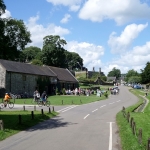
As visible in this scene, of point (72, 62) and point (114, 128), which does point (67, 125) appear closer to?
point (114, 128)

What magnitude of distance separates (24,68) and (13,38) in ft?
65.9

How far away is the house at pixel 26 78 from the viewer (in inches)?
2000

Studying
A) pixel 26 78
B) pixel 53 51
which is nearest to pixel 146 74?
pixel 53 51

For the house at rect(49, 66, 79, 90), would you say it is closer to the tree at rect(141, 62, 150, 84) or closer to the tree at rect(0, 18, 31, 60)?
the tree at rect(0, 18, 31, 60)

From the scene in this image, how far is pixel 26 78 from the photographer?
55.7 m

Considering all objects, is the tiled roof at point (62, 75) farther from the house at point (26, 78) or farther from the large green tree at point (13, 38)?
the large green tree at point (13, 38)

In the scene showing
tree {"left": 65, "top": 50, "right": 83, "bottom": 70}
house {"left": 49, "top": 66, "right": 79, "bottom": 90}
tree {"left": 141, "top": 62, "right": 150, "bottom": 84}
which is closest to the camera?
house {"left": 49, "top": 66, "right": 79, "bottom": 90}

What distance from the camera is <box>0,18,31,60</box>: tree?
70.8m

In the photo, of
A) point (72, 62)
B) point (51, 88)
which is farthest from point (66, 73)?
point (72, 62)

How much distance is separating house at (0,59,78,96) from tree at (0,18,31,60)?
38.8 ft

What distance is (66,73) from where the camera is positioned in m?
75.2

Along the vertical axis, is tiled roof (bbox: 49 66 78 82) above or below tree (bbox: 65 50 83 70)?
below

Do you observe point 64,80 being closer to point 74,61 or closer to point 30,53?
point 30,53

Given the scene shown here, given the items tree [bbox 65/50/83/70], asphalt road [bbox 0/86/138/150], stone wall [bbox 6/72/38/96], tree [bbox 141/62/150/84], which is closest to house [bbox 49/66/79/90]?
stone wall [bbox 6/72/38/96]
